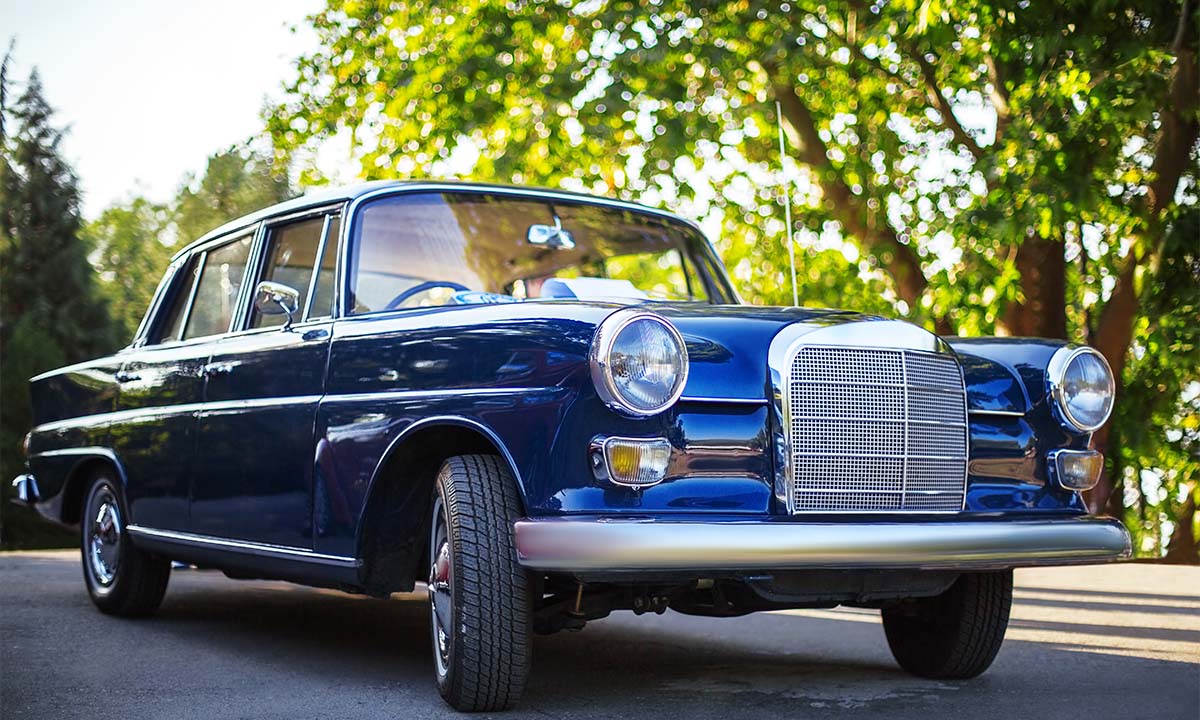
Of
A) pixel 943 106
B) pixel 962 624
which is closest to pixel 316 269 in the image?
pixel 962 624

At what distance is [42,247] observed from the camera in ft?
117

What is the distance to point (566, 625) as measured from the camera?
14.5 ft

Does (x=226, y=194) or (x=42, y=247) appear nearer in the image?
(x=226, y=194)

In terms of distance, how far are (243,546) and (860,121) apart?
1102 cm

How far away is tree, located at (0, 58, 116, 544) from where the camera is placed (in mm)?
34844

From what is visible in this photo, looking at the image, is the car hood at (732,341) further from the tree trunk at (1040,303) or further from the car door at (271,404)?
the tree trunk at (1040,303)

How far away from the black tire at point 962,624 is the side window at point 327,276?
240 centimetres

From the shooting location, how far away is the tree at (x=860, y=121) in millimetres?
9828

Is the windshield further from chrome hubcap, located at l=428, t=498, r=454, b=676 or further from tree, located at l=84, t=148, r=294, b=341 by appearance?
tree, located at l=84, t=148, r=294, b=341

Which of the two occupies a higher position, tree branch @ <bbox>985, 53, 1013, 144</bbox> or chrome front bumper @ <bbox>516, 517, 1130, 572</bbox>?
tree branch @ <bbox>985, 53, 1013, 144</bbox>

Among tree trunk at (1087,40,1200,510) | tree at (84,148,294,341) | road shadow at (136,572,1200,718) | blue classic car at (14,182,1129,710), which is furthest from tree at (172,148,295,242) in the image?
blue classic car at (14,182,1129,710)

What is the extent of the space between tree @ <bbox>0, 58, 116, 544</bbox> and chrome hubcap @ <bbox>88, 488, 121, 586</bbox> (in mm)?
28336

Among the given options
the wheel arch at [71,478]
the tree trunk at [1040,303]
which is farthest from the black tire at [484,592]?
the tree trunk at [1040,303]

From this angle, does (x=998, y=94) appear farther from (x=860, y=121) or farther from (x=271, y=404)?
(x=271, y=404)
